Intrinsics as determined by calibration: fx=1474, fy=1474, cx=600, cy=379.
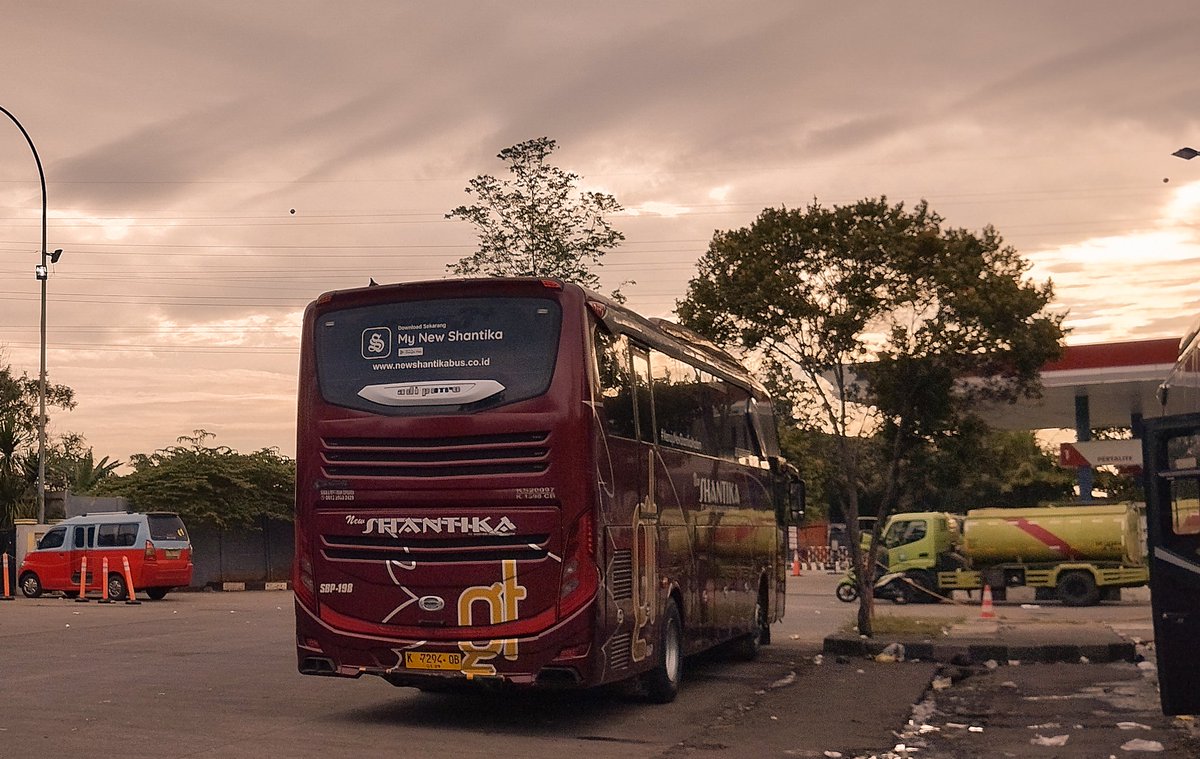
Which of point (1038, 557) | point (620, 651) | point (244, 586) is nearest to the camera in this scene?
point (620, 651)

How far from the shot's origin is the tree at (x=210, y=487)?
1607 inches

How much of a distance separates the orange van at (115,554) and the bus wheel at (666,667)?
20149 millimetres

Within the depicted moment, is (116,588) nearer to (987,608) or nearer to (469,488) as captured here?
(987,608)

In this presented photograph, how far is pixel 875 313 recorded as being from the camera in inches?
814

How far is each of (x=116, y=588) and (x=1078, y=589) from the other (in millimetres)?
21403

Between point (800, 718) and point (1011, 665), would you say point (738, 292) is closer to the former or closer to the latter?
point (1011, 665)

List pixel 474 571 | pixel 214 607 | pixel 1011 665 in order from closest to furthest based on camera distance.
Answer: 1. pixel 474 571
2. pixel 1011 665
3. pixel 214 607

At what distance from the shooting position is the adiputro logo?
12141mm

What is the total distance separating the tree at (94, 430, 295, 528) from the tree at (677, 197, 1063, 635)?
22926 millimetres

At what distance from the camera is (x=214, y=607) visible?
29.5 metres

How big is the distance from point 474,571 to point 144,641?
10348 millimetres

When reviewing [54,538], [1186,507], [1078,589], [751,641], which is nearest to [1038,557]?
[1078,589]

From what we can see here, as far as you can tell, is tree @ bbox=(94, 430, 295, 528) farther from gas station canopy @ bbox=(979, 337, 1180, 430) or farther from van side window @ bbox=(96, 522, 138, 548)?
gas station canopy @ bbox=(979, 337, 1180, 430)

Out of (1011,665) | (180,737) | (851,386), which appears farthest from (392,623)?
(851,386)
